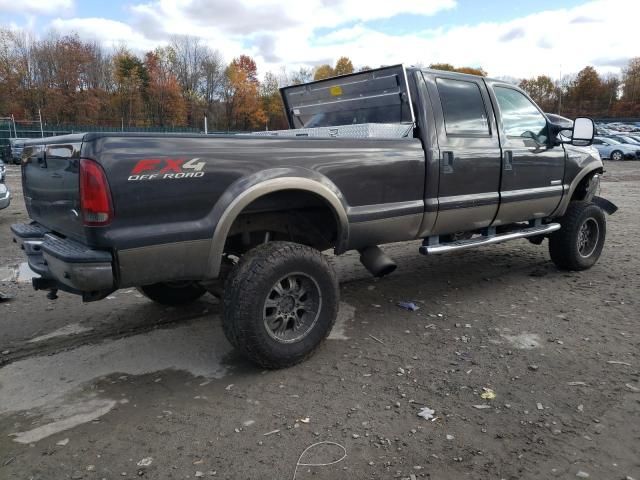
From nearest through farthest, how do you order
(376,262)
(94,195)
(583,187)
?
1. (94,195)
2. (376,262)
3. (583,187)

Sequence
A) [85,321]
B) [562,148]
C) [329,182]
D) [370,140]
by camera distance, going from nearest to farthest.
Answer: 1. [329,182]
2. [370,140]
3. [85,321]
4. [562,148]

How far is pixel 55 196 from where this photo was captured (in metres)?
3.21

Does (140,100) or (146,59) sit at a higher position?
(146,59)

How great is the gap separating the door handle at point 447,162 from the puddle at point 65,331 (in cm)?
332

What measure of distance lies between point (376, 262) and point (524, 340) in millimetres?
1316

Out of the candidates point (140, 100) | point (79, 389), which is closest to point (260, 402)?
point (79, 389)

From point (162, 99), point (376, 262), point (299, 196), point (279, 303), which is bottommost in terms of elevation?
A: point (279, 303)

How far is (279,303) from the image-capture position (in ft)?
11.4

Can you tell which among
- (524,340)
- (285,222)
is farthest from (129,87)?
(524,340)

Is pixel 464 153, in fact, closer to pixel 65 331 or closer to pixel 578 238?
pixel 578 238

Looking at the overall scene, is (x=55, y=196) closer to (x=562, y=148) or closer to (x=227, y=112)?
(x=562, y=148)

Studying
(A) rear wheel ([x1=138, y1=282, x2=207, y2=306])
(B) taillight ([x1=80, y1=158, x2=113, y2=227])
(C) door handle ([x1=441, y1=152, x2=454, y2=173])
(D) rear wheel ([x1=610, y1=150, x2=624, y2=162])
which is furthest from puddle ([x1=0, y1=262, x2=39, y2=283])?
(D) rear wheel ([x1=610, y1=150, x2=624, y2=162])

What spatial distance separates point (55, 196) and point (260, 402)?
71.6 inches

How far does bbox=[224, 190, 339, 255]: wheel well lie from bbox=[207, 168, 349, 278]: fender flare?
3.5 inches
